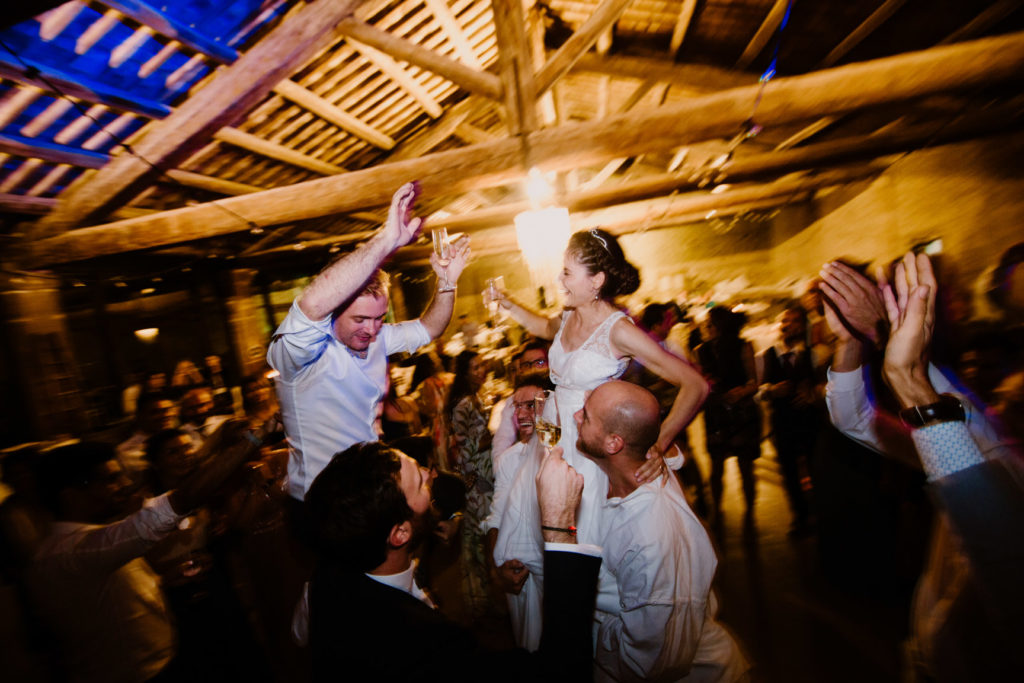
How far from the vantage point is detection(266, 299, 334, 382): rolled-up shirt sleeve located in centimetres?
156

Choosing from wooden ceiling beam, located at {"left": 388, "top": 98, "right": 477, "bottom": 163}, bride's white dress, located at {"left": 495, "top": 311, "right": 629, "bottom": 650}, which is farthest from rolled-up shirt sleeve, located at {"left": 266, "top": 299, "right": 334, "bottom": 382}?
wooden ceiling beam, located at {"left": 388, "top": 98, "right": 477, "bottom": 163}

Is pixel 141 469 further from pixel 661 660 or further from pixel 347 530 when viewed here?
pixel 661 660

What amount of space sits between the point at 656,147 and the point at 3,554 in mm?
4401

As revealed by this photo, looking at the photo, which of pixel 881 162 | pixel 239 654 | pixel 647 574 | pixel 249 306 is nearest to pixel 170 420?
pixel 239 654

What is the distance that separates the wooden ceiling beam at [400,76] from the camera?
412cm

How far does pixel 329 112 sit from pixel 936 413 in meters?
5.25

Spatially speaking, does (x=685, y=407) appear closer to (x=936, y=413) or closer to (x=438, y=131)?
(x=936, y=413)

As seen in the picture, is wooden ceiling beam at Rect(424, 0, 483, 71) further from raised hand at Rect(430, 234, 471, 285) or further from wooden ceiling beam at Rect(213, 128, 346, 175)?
raised hand at Rect(430, 234, 471, 285)

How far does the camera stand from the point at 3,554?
2.02m

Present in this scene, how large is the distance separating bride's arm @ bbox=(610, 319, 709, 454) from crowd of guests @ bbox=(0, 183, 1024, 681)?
0.04ft

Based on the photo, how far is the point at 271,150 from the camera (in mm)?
4727

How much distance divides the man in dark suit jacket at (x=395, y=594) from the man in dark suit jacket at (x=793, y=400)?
10.8ft

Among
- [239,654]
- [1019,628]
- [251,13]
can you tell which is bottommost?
[239,654]

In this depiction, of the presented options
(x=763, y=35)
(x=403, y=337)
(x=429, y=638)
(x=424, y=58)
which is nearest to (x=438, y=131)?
(x=424, y=58)
